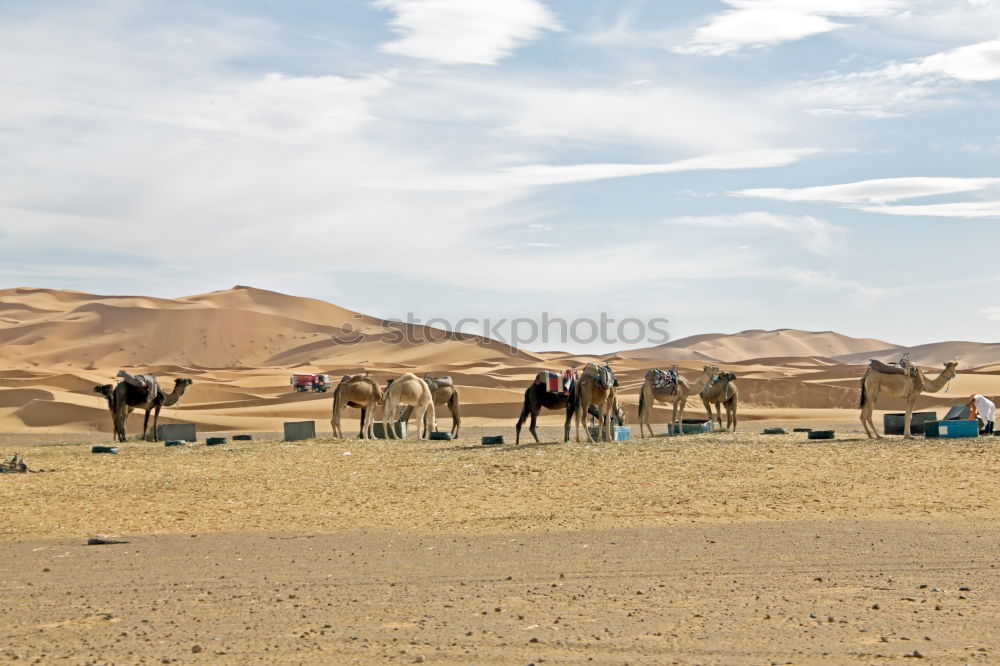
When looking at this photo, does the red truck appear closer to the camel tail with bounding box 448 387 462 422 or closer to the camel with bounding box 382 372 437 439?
the camel tail with bounding box 448 387 462 422

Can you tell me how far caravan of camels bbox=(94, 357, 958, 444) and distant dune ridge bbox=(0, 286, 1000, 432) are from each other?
12058mm

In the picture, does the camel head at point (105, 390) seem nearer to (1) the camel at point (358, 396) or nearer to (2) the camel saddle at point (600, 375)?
(1) the camel at point (358, 396)

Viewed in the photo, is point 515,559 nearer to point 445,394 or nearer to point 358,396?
point 358,396

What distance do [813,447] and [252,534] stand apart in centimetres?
1194

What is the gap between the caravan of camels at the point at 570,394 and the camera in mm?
23594

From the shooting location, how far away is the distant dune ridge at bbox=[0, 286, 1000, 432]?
150ft

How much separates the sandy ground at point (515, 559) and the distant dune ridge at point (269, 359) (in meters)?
23.4

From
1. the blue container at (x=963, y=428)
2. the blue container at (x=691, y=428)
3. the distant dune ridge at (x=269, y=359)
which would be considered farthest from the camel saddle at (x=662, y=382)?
the distant dune ridge at (x=269, y=359)

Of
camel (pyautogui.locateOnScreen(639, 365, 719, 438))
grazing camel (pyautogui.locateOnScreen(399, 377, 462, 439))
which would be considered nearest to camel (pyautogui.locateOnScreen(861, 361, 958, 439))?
camel (pyautogui.locateOnScreen(639, 365, 719, 438))

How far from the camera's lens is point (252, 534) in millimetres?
12977

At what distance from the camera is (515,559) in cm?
1084

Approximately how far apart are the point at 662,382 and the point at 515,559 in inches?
655

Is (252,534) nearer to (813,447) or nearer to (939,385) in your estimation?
(813,447)

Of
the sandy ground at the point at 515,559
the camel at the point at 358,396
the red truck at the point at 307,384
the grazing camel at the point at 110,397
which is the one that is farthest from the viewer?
the red truck at the point at 307,384
